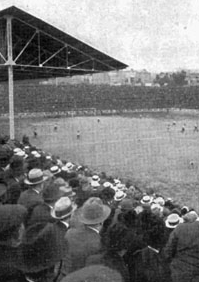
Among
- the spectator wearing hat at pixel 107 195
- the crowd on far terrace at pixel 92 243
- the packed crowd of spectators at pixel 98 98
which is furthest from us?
the packed crowd of spectators at pixel 98 98

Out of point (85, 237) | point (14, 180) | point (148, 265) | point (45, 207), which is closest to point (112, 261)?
point (148, 265)

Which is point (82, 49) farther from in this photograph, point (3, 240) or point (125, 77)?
point (125, 77)

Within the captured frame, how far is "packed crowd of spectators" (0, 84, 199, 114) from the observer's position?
1115 inches

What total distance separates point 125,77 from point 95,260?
217 feet

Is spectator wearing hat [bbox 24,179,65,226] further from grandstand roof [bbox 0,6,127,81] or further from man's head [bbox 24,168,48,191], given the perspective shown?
grandstand roof [bbox 0,6,127,81]

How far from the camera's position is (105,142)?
47.2 ft

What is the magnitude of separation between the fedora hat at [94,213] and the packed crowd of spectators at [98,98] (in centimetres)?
2444

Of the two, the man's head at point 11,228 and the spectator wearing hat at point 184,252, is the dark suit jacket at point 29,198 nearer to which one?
the man's head at point 11,228

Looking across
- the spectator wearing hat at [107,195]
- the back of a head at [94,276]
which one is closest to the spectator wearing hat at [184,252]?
the back of a head at [94,276]

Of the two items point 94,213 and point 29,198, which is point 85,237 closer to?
point 94,213

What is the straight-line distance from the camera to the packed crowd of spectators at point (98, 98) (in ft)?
92.9

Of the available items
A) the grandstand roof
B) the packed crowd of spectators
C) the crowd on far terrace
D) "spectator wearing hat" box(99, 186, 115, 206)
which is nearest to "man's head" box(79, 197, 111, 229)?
the crowd on far terrace

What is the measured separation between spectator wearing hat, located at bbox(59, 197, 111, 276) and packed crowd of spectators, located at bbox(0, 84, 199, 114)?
2448cm

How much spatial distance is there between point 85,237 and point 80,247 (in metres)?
0.07
